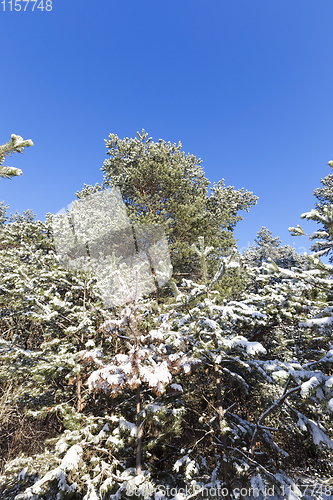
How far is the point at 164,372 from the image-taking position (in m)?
3.86

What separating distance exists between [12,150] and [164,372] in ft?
12.1

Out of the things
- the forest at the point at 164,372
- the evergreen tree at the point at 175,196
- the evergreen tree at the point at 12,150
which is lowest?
the forest at the point at 164,372

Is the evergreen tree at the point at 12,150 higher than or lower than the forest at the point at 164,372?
higher

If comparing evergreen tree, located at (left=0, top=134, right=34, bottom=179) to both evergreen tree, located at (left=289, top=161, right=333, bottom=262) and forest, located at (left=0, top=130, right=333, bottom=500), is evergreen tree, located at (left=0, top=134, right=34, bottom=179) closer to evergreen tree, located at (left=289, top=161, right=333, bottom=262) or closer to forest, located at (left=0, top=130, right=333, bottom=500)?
forest, located at (left=0, top=130, right=333, bottom=500)

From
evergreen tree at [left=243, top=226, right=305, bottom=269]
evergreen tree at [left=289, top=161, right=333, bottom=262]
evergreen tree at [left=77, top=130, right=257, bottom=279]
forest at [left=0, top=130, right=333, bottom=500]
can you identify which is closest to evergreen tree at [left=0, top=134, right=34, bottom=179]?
forest at [left=0, top=130, right=333, bottom=500]

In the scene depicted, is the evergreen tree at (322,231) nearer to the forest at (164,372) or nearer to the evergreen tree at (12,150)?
the forest at (164,372)

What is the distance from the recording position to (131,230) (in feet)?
30.9

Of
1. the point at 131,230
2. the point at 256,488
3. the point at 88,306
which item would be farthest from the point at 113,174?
the point at 256,488

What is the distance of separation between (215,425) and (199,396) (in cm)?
75

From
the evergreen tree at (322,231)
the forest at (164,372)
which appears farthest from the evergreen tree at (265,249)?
the evergreen tree at (322,231)

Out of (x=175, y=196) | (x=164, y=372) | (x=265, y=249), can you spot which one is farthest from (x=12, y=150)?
(x=265, y=249)

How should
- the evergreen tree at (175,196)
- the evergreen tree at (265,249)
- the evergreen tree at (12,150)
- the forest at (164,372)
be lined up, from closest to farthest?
the evergreen tree at (12,150) < the forest at (164,372) < the evergreen tree at (175,196) < the evergreen tree at (265,249)

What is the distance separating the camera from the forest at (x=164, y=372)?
356 centimetres

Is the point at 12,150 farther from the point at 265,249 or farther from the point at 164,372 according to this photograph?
the point at 265,249
